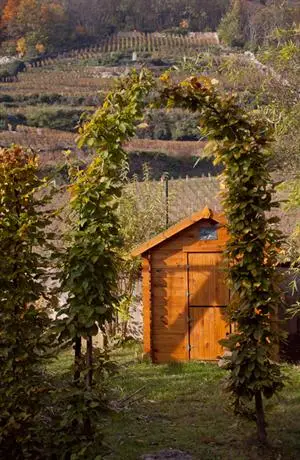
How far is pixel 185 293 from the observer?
13.0 m

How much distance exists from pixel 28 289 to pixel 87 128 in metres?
1.62

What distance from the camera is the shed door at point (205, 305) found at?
42.2ft

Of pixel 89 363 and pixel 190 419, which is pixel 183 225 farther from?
pixel 89 363

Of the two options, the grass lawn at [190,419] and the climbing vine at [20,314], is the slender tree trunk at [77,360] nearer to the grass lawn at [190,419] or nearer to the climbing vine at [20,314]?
the climbing vine at [20,314]

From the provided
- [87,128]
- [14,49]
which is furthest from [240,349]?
[14,49]

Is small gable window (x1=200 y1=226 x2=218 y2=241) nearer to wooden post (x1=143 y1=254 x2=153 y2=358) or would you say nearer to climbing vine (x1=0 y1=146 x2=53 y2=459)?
wooden post (x1=143 y1=254 x2=153 y2=358)

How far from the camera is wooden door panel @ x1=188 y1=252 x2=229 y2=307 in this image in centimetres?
1284

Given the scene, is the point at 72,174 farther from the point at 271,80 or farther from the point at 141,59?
the point at 141,59

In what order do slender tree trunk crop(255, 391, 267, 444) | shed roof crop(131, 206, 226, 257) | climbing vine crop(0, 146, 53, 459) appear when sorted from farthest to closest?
1. shed roof crop(131, 206, 226, 257)
2. slender tree trunk crop(255, 391, 267, 444)
3. climbing vine crop(0, 146, 53, 459)

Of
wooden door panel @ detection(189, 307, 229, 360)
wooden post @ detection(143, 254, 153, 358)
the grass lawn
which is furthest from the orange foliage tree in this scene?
the grass lawn

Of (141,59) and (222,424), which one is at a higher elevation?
(141,59)

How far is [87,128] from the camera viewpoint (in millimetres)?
6887

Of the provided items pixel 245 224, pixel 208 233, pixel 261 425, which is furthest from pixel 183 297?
pixel 245 224

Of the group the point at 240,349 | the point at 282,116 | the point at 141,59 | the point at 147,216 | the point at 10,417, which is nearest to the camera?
the point at 10,417
